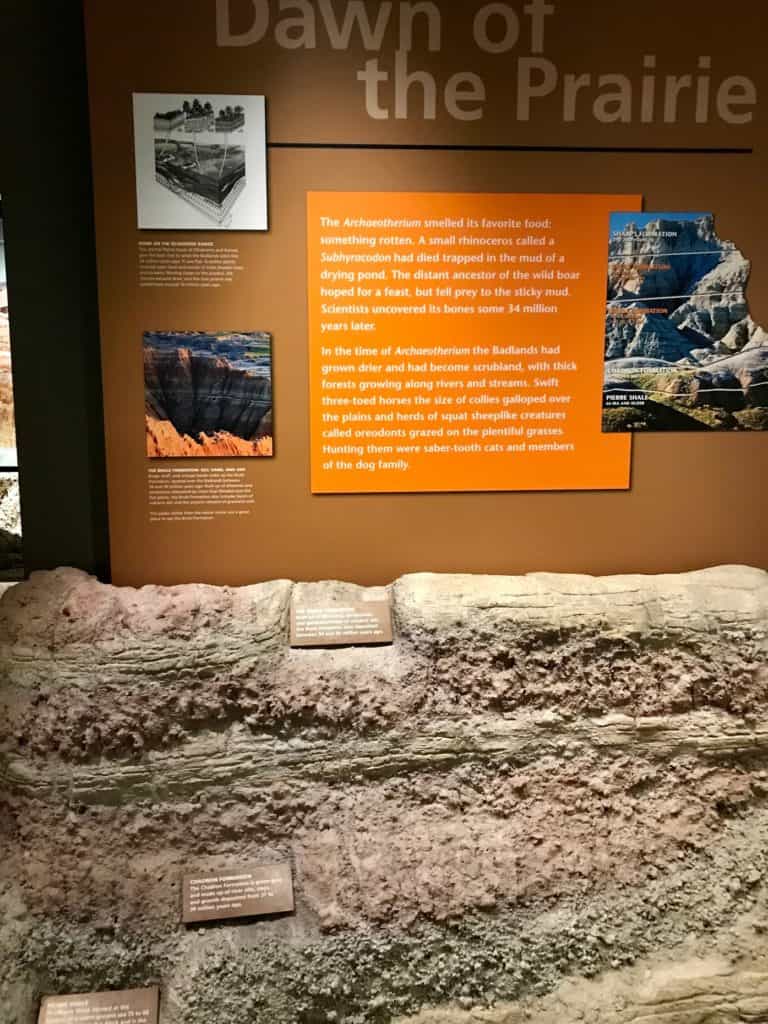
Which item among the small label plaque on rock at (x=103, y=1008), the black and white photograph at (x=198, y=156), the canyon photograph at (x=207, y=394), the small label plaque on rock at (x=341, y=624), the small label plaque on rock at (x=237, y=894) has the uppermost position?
the black and white photograph at (x=198, y=156)

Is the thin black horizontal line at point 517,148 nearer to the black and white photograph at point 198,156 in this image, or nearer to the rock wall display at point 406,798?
→ the black and white photograph at point 198,156

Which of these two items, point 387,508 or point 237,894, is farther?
point 387,508

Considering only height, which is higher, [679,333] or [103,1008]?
[679,333]

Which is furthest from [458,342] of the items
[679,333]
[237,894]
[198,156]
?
[237,894]

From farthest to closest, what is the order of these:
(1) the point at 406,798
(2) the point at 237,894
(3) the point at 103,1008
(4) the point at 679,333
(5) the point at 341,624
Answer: (4) the point at 679,333, (5) the point at 341,624, (1) the point at 406,798, (2) the point at 237,894, (3) the point at 103,1008

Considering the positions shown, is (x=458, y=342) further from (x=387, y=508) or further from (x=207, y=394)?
(x=207, y=394)

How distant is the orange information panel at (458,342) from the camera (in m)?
2.43

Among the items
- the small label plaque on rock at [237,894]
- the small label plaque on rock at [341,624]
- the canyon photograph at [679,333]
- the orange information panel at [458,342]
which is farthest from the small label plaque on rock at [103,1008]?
the canyon photograph at [679,333]

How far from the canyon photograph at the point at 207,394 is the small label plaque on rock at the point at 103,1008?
166cm

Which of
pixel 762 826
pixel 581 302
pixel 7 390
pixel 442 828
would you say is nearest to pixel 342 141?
pixel 581 302

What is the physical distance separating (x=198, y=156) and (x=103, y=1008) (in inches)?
103

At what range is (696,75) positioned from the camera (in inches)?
96.5

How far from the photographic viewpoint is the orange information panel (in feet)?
7.96

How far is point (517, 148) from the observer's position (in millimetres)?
2434
